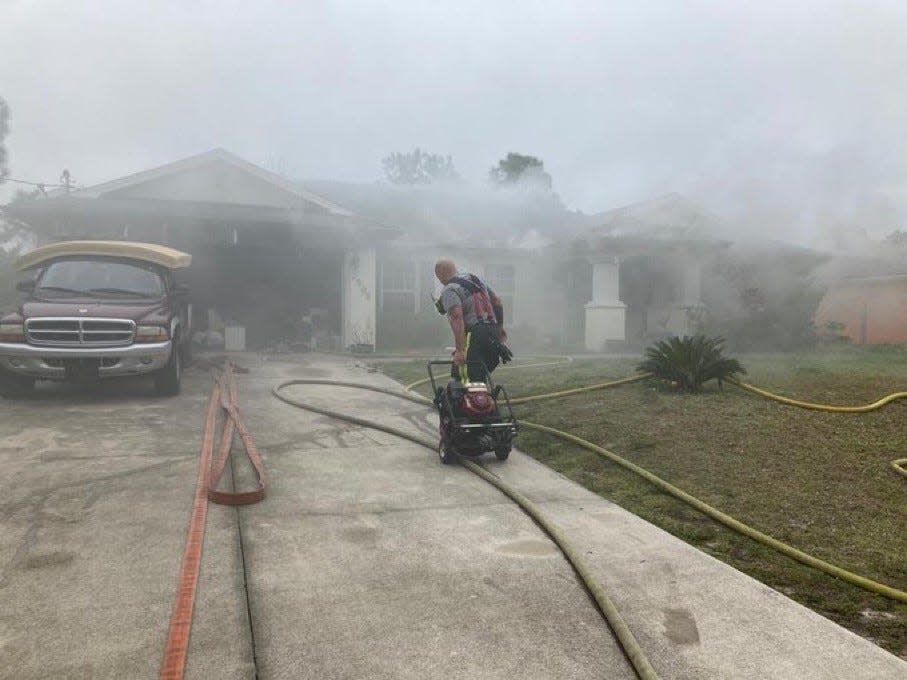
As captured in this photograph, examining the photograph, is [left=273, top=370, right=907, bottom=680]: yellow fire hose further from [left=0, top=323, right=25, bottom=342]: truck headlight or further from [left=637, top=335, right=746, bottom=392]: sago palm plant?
[left=0, top=323, right=25, bottom=342]: truck headlight

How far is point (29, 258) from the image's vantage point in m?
9.20

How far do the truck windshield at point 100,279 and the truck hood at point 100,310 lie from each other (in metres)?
0.39

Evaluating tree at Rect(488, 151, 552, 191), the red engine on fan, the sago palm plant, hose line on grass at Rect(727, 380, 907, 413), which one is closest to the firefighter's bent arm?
the red engine on fan

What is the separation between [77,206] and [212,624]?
1286cm

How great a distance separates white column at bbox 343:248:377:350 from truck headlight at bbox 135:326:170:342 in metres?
7.45

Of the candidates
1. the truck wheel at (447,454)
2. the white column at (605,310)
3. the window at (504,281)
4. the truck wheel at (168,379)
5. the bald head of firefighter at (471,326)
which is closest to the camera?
the truck wheel at (447,454)

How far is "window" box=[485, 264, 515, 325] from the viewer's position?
18.7m

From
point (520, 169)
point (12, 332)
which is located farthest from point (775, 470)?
point (520, 169)

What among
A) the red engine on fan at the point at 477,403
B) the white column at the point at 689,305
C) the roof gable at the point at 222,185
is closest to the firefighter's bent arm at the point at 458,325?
the red engine on fan at the point at 477,403

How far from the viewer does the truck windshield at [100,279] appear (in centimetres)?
885

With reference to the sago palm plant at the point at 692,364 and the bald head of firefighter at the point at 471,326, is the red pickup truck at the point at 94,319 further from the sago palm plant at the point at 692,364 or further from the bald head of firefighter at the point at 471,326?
the sago palm plant at the point at 692,364

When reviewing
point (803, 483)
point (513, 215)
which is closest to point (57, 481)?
point (803, 483)

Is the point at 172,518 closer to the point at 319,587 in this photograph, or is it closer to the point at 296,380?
the point at 319,587

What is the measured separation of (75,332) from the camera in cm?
787
